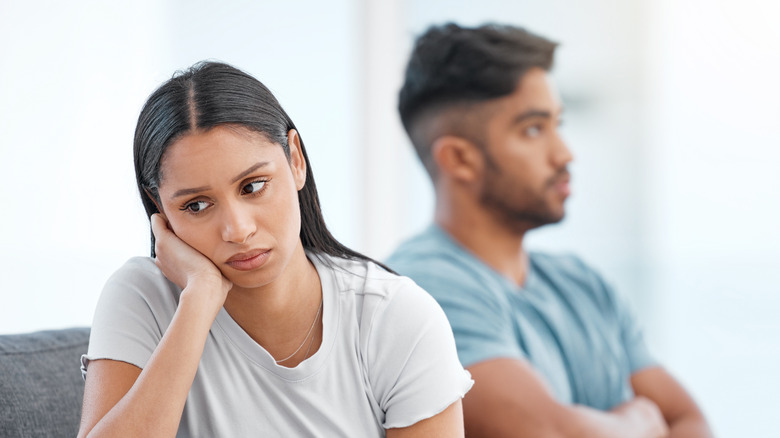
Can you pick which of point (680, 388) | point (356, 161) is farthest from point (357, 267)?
point (356, 161)

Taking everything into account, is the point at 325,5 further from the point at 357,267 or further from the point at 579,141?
the point at 357,267

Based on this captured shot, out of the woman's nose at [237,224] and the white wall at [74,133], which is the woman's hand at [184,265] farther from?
the white wall at [74,133]

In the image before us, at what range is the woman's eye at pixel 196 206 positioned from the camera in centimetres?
109

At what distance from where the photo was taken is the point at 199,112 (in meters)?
1.07

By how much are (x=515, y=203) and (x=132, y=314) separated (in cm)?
102

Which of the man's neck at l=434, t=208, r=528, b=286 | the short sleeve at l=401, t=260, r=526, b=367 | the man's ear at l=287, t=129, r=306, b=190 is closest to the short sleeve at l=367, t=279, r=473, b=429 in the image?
the man's ear at l=287, t=129, r=306, b=190

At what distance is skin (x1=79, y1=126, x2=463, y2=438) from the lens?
104cm

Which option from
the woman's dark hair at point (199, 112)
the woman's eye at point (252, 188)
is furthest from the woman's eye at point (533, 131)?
the woman's eye at point (252, 188)

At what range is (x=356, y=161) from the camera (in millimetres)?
3533

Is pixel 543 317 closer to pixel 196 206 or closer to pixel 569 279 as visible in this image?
pixel 569 279

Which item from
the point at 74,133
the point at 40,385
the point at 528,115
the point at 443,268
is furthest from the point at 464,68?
the point at 40,385

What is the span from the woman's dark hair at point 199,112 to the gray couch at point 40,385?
0.39 m

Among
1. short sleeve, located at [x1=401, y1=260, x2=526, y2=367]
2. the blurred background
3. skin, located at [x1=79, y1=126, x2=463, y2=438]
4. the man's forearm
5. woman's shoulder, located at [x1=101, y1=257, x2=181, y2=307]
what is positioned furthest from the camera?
the blurred background

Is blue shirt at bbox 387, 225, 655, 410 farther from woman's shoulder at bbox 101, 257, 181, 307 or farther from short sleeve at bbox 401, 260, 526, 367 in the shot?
woman's shoulder at bbox 101, 257, 181, 307
